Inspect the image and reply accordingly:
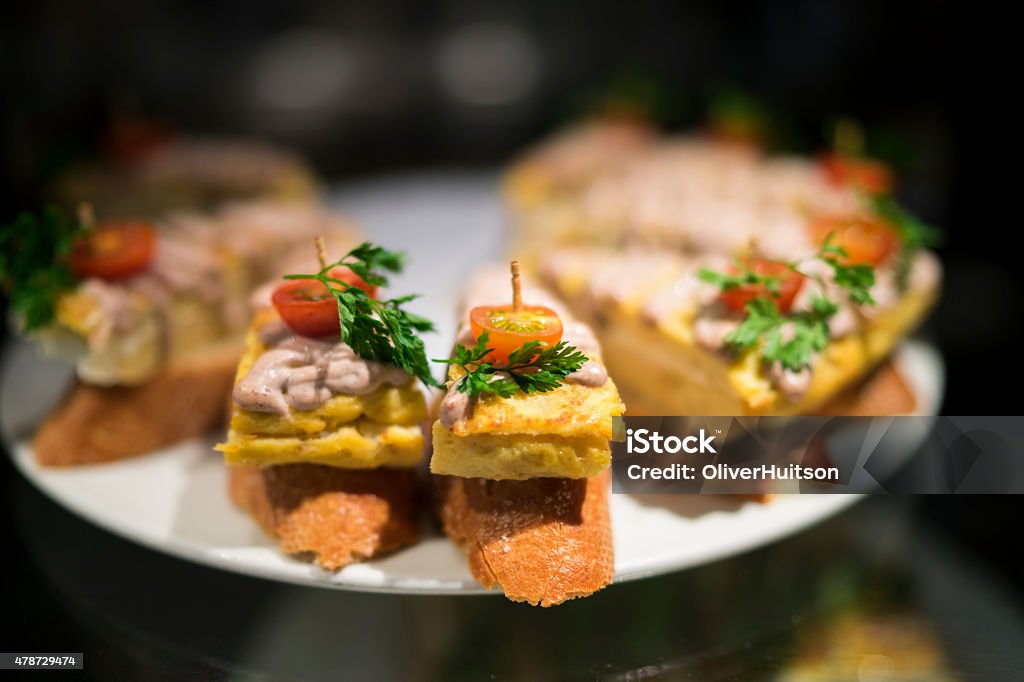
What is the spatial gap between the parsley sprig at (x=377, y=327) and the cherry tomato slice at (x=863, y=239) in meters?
2.07

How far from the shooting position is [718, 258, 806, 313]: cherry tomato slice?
3592 millimetres

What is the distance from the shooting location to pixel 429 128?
7.96 metres

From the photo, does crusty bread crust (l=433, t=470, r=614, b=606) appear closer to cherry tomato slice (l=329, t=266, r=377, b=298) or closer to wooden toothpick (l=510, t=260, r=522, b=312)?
wooden toothpick (l=510, t=260, r=522, b=312)

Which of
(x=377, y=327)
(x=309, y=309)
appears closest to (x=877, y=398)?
(x=377, y=327)

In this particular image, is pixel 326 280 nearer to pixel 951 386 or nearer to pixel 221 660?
pixel 221 660

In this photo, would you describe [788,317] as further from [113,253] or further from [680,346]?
[113,253]

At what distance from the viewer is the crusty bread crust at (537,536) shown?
294 centimetres

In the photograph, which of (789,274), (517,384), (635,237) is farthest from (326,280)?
(635,237)

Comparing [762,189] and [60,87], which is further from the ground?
[60,87]

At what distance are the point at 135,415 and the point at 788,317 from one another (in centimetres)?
298

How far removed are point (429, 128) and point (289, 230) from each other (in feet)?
11.1

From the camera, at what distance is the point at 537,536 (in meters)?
3.03

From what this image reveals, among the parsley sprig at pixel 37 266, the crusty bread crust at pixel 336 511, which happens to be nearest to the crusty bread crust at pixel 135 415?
the parsley sprig at pixel 37 266

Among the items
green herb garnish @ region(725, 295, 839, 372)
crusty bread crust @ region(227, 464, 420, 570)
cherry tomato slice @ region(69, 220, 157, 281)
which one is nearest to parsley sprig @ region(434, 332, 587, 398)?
crusty bread crust @ region(227, 464, 420, 570)
